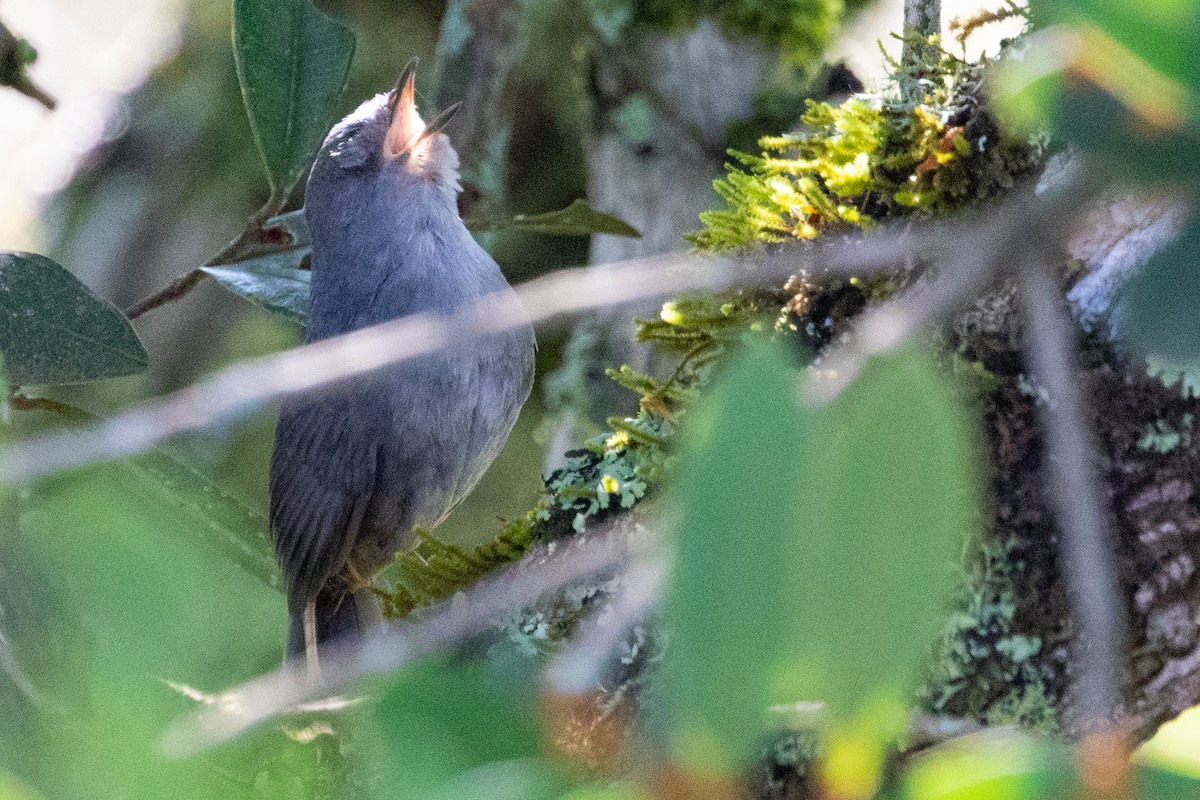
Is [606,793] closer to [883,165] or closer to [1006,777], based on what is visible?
[1006,777]

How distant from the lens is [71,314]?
1765 mm

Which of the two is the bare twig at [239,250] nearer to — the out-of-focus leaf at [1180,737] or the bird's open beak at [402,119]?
the bird's open beak at [402,119]

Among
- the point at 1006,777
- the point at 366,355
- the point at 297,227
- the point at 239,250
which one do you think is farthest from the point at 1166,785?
the point at 297,227

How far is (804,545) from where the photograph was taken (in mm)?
454

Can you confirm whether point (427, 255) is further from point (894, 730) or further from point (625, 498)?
point (894, 730)

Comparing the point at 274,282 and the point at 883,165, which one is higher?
the point at 274,282

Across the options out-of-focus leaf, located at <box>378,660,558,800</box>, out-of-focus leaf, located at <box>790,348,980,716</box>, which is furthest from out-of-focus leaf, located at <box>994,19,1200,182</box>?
out-of-focus leaf, located at <box>378,660,558,800</box>

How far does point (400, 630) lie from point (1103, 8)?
1.53 metres

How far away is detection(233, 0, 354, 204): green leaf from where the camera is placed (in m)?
2.01

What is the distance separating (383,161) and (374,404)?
0.56 m

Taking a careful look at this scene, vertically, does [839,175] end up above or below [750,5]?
below

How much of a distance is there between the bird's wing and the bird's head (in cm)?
43

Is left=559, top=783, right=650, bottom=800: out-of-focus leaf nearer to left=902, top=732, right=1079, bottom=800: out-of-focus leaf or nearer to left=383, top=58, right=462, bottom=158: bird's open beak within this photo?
left=902, top=732, right=1079, bottom=800: out-of-focus leaf

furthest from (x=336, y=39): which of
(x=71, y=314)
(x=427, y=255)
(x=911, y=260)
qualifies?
(x=911, y=260)
